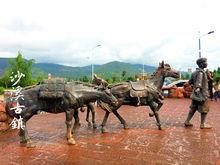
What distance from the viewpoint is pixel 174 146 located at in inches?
304

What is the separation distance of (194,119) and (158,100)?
8.86ft

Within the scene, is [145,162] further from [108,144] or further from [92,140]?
[92,140]

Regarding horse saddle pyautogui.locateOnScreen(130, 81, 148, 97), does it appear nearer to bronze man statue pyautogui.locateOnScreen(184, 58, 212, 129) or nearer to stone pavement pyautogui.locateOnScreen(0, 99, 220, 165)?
stone pavement pyautogui.locateOnScreen(0, 99, 220, 165)

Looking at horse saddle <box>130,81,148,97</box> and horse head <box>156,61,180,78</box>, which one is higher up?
horse head <box>156,61,180,78</box>

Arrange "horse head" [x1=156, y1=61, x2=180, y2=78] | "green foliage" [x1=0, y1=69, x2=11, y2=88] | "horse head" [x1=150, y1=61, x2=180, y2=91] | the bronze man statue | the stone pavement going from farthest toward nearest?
"green foliage" [x1=0, y1=69, x2=11, y2=88] → "horse head" [x1=156, y1=61, x2=180, y2=78] → "horse head" [x1=150, y1=61, x2=180, y2=91] → the bronze man statue → the stone pavement

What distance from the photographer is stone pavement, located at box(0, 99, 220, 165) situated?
21.6ft

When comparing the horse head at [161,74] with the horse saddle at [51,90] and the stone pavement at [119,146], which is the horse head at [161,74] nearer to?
the stone pavement at [119,146]

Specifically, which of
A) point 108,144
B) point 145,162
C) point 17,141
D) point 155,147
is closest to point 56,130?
point 17,141

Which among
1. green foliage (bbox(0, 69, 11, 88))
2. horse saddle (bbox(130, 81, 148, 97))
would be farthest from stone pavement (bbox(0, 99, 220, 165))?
green foliage (bbox(0, 69, 11, 88))

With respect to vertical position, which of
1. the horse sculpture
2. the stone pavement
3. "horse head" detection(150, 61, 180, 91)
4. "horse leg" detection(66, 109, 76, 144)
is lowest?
the stone pavement

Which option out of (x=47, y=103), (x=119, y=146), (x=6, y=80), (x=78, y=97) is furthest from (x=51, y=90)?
(x=6, y=80)

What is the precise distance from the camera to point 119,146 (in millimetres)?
7781

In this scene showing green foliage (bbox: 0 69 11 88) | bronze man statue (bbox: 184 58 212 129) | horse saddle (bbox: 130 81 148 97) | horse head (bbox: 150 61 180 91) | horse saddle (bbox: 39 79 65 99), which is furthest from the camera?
green foliage (bbox: 0 69 11 88)

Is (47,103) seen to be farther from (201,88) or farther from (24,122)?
(201,88)
